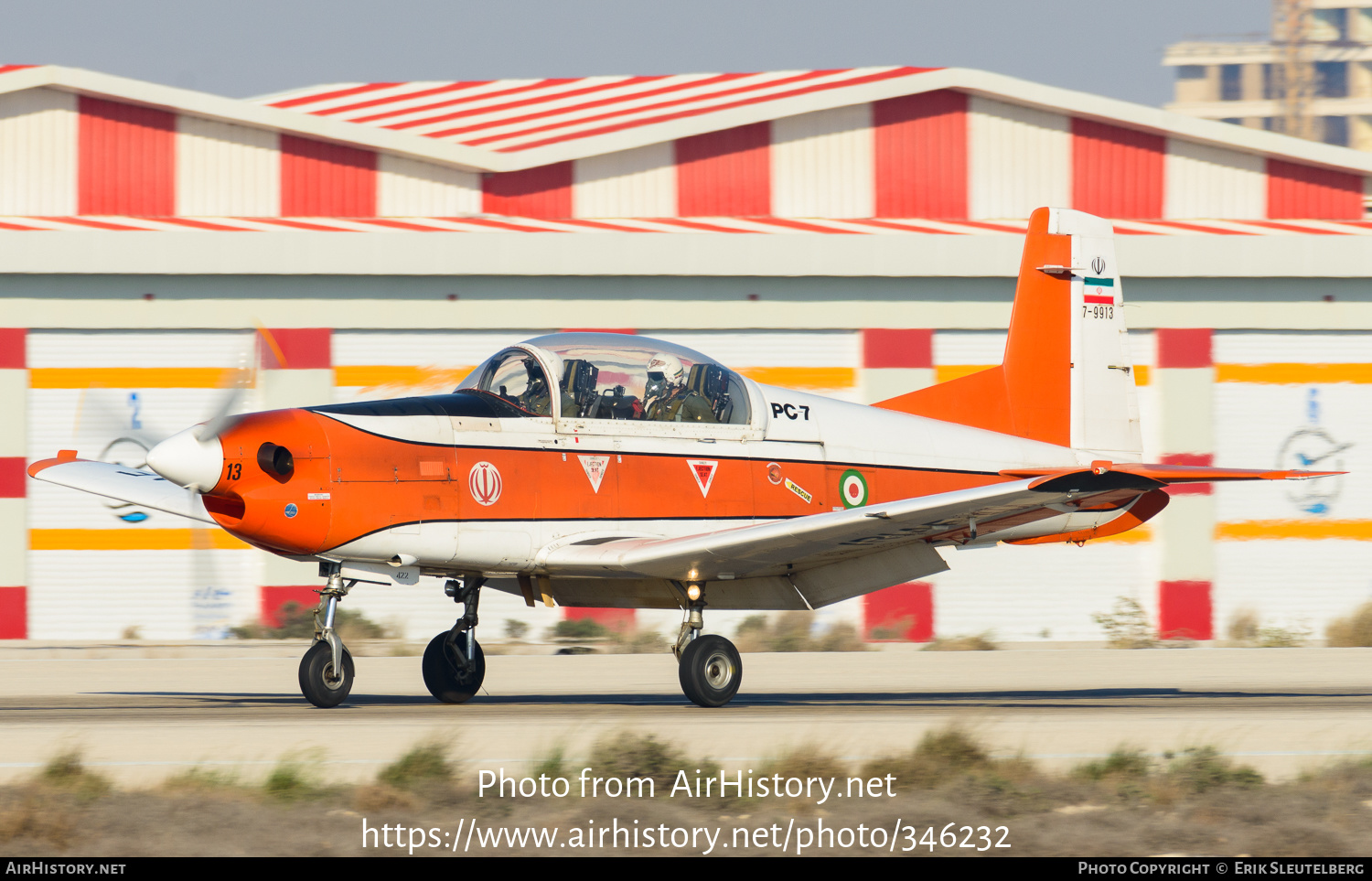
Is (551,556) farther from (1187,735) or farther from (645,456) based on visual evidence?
(1187,735)

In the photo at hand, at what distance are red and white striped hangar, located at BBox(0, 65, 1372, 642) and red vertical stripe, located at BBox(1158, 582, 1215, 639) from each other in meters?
0.04

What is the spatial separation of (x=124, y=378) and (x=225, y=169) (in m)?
3.08

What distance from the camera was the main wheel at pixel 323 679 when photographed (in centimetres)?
932

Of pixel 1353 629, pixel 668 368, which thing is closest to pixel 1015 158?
pixel 1353 629

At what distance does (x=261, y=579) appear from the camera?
1838 cm

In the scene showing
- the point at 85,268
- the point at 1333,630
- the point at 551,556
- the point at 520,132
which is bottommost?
the point at 1333,630

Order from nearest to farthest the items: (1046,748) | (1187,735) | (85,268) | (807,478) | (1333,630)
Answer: (1046,748) < (1187,735) < (807,478) < (85,268) < (1333,630)

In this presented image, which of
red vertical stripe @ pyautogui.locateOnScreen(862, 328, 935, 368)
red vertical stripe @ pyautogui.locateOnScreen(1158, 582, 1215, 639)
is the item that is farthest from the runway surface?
red vertical stripe @ pyautogui.locateOnScreen(862, 328, 935, 368)

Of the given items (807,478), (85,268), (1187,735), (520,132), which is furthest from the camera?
(520,132)

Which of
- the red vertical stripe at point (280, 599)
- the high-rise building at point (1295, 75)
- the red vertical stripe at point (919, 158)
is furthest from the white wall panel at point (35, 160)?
the high-rise building at point (1295, 75)

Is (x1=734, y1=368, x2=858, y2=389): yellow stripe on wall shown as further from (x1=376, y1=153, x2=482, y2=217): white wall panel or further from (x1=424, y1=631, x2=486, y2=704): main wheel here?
(x1=424, y1=631, x2=486, y2=704): main wheel

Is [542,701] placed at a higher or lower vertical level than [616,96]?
lower
